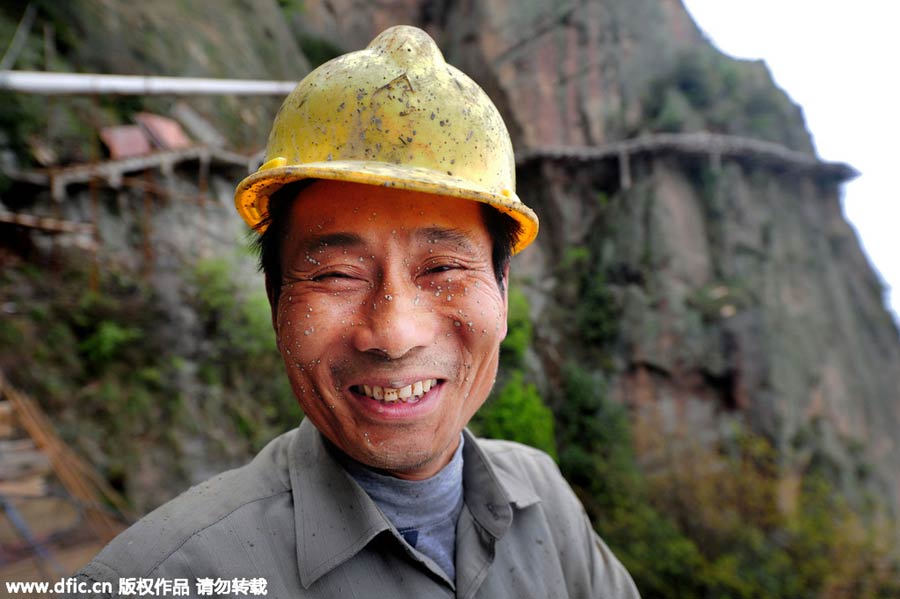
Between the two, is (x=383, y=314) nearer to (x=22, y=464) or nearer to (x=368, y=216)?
(x=368, y=216)

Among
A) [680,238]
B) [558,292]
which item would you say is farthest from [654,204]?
[558,292]

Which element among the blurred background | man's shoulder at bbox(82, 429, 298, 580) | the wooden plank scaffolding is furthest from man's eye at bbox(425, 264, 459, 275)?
the wooden plank scaffolding

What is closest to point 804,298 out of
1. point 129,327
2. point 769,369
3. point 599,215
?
point 769,369

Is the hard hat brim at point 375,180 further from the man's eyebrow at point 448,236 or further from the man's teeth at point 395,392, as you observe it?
the man's teeth at point 395,392

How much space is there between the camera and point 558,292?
17.0m

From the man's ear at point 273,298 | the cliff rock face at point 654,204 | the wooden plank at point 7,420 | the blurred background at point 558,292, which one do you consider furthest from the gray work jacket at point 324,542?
the cliff rock face at point 654,204

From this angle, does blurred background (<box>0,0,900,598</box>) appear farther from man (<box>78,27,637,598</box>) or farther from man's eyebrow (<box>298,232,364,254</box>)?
man's eyebrow (<box>298,232,364,254</box>)

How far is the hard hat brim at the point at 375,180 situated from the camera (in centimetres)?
109

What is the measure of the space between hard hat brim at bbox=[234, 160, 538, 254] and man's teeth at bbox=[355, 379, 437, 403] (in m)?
0.45

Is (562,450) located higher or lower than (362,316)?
lower

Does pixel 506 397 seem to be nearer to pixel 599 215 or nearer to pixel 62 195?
pixel 599 215

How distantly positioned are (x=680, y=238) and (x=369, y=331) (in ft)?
56.6

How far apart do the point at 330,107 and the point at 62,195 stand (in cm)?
1028

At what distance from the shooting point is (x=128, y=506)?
7.05 m
